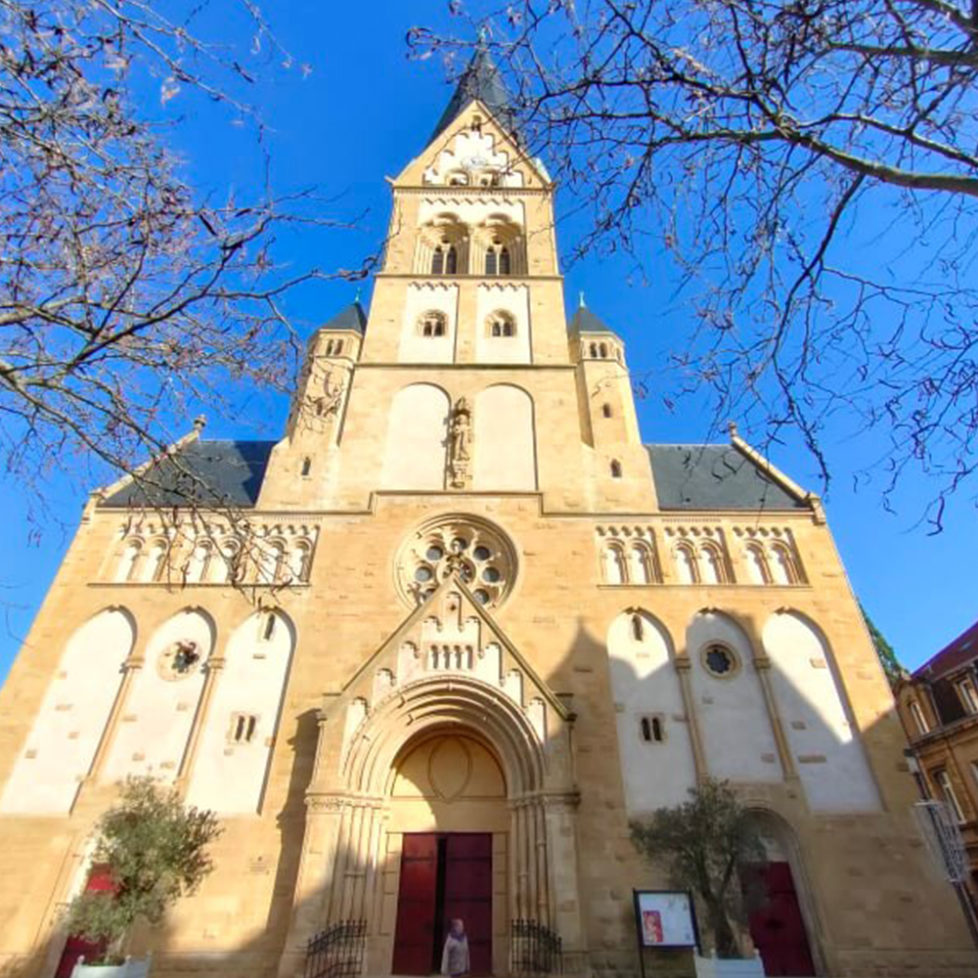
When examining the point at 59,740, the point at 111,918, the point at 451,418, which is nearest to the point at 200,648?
the point at 59,740

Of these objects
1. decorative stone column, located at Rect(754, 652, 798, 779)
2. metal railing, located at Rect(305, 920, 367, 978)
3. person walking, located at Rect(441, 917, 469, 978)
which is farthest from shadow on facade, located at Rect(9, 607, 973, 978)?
person walking, located at Rect(441, 917, 469, 978)

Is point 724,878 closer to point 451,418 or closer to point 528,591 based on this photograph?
point 528,591

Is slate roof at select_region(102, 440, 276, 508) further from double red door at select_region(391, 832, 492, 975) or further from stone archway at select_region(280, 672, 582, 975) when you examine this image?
double red door at select_region(391, 832, 492, 975)

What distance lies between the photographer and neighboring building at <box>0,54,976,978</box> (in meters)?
11.1

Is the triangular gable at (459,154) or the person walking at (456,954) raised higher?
the triangular gable at (459,154)

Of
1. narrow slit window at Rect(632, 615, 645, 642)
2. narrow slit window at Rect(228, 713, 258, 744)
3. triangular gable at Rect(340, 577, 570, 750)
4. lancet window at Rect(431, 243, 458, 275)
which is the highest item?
lancet window at Rect(431, 243, 458, 275)

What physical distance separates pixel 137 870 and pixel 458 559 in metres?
8.75

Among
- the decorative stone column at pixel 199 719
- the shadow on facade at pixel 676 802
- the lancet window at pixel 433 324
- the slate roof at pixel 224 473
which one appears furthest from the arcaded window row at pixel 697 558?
the slate roof at pixel 224 473

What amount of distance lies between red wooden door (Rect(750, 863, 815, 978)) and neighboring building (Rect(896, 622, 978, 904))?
1321cm

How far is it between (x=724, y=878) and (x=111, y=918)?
941 centimetres

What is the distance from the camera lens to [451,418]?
60.8 feet

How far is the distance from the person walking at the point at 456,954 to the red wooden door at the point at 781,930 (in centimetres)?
509

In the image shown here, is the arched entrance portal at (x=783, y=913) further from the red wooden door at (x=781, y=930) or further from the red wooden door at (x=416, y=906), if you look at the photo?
the red wooden door at (x=416, y=906)

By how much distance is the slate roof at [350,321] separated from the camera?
21.9m
